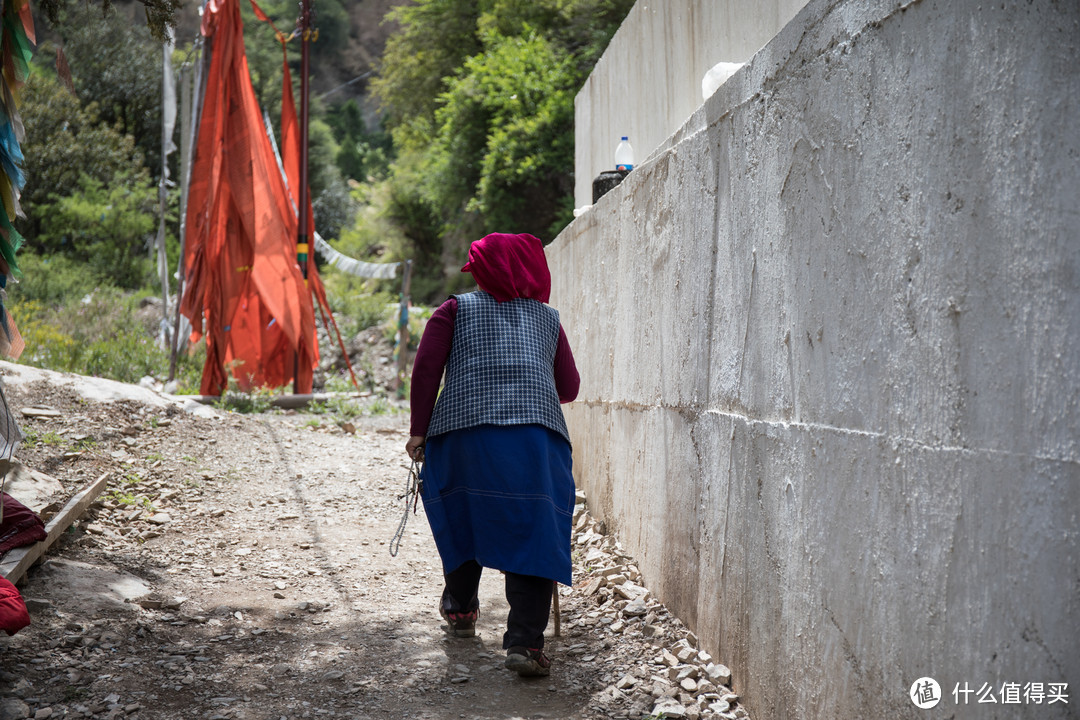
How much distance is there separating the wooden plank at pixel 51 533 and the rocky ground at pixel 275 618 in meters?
0.08

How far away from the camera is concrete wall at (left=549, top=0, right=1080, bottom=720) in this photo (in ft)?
4.10

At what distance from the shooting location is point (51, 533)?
11.6 feet

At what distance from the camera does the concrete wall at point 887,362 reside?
125cm

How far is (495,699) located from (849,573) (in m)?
1.35

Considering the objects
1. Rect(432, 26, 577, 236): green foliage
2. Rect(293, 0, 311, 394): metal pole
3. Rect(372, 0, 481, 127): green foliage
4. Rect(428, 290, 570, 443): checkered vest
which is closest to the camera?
Rect(428, 290, 570, 443): checkered vest

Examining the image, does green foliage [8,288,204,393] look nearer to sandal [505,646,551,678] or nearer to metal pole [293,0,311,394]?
metal pole [293,0,311,394]

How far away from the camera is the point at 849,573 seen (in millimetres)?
1785

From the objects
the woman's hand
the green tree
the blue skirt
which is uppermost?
the green tree

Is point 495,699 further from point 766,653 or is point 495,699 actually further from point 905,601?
point 905,601

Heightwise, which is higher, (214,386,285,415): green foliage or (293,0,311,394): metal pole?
(293,0,311,394): metal pole

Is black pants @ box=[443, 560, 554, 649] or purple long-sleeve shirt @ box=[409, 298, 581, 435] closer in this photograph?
black pants @ box=[443, 560, 554, 649]

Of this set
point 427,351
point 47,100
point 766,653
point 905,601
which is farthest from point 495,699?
point 47,100

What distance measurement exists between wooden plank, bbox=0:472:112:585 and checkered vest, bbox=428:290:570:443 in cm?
151

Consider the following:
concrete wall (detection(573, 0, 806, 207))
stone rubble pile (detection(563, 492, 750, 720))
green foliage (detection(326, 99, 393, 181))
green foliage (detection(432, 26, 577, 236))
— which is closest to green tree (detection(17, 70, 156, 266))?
green foliage (detection(432, 26, 577, 236))
